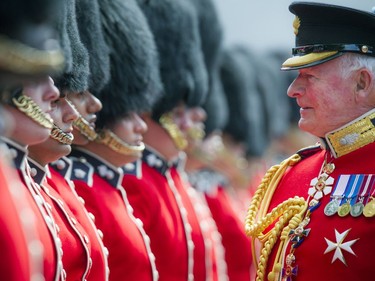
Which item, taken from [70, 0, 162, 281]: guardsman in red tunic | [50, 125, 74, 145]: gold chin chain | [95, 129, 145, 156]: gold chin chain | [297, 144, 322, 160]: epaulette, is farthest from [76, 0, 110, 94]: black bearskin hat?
[297, 144, 322, 160]: epaulette

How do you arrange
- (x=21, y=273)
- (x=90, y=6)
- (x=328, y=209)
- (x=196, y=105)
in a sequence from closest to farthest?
(x=21, y=273) < (x=328, y=209) < (x=90, y=6) < (x=196, y=105)

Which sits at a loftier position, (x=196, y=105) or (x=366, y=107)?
(x=366, y=107)

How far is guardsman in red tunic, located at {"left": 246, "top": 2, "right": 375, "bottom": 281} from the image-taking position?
2771mm

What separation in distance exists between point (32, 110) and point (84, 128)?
937mm

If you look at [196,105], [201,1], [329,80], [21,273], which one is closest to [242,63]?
[201,1]

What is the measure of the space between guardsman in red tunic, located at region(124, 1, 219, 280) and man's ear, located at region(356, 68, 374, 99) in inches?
50.3

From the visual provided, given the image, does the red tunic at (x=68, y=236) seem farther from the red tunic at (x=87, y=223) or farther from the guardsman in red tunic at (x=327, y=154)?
the guardsman in red tunic at (x=327, y=154)

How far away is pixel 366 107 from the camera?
2910 millimetres

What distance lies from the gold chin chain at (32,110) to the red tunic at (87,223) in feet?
1.98

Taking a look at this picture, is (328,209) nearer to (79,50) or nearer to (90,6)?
(79,50)

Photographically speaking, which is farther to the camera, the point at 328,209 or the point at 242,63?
the point at 242,63

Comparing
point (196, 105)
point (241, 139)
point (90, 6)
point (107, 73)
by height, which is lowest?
point (241, 139)

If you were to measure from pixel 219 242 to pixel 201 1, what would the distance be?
139 cm

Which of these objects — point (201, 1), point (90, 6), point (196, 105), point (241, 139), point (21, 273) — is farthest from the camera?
point (241, 139)
